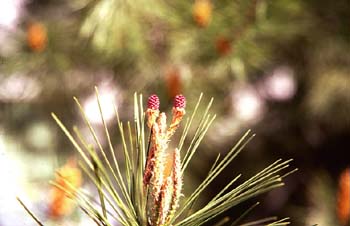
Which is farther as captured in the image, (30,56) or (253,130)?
(253,130)

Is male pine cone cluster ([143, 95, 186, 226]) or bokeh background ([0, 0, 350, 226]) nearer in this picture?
male pine cone cluster ([143, 95, 186, 226])

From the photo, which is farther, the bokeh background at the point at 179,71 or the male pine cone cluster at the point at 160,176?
the bokeh background at the point at 179,71

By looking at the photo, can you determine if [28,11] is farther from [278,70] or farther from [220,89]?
[278,70]

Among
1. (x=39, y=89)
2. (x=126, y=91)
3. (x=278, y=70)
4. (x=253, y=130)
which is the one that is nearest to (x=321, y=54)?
(x=278, y=70)

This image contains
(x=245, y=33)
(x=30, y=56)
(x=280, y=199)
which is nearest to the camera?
(x=245, y=33)

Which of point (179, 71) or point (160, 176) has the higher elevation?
Answer: point (179, 71)

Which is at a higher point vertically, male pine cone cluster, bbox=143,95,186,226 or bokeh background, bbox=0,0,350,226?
bokeh background, bbox=0,0,350,226

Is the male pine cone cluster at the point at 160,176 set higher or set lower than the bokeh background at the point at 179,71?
lower

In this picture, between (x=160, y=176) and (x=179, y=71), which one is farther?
(x=179, y=71)
